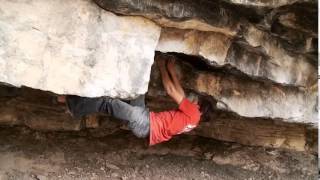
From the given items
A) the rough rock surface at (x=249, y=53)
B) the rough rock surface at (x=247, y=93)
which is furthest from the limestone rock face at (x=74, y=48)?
the rough rock surface at (x=247, y=93)

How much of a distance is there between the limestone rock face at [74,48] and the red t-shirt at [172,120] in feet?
2.37

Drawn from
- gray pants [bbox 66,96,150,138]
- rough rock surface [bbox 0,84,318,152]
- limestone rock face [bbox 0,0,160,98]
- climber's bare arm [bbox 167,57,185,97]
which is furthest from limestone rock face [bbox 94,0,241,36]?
rough rock surface [bbox 0,84,318,152]

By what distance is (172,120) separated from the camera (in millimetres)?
4988

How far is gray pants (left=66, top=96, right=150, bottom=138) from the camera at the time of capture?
181 inches

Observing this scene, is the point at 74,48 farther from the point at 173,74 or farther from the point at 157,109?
the point at 157,109

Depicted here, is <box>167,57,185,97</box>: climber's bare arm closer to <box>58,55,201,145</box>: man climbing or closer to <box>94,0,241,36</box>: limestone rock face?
<box>58,55,201,145</box>: man climbing

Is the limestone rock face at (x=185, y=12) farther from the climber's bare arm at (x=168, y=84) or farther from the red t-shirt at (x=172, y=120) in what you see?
the red t-shirt at (x=172, y=120)

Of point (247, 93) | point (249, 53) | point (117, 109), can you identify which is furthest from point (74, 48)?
point (247, 93)

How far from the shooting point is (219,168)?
630cm

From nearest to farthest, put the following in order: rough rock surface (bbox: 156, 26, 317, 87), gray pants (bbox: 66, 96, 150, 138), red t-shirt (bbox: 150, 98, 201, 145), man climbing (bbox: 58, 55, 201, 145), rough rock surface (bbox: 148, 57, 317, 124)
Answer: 1. rough rock surface (bbox: 156, 26, 317, 87)
2. gray pants (bbox: 66, 96, 150, 138)
3. man climbing (bbox: 58, 55, 201, 145)
4. red t-shirt (bbox: 150, 98, 201, 145)
5. rough rock surface (bbox: 148, 57, 317, 124)

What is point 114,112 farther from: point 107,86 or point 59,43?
point 59,43

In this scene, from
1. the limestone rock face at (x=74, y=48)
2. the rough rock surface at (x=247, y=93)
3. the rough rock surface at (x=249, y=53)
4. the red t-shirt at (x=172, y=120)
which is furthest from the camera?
the rough rock surface at (x=247, y=93)

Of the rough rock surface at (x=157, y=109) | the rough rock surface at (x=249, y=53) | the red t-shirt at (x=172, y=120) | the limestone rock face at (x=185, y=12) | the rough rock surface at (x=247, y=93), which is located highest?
the limestone rock face at (x=185, y=12)

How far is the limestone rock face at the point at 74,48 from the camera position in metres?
3.90
